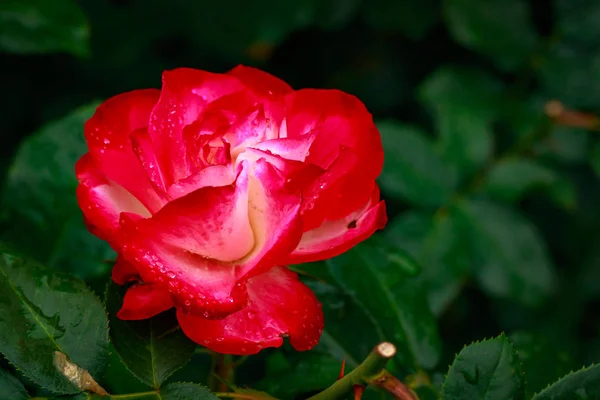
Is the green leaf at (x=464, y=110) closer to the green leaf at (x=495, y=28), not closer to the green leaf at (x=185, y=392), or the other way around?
the green leaf at (x=495, y=28)

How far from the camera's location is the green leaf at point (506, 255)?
1281 mm

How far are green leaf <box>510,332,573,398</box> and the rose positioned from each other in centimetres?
36

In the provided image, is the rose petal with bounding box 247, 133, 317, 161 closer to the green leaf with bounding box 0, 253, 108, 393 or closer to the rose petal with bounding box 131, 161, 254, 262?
the rose petal with bounding box 131, 161, 254, 262

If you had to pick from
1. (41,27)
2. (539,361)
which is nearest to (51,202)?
(41,27)

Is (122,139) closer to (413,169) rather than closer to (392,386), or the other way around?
(392,386)

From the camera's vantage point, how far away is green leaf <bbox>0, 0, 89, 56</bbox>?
1.02 meters

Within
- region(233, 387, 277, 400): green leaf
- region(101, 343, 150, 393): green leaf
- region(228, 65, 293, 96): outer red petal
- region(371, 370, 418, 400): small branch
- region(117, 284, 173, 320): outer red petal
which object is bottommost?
region(101, 343, 150, 393): green leaf

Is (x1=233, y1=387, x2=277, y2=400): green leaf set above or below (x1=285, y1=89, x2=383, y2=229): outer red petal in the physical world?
below

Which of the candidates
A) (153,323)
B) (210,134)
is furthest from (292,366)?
(210,134)

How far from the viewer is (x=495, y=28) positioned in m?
1.42

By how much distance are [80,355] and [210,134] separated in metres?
0.21

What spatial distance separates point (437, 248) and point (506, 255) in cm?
14

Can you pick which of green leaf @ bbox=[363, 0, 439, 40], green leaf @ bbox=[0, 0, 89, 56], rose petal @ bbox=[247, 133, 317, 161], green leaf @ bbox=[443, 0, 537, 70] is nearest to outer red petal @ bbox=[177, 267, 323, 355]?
rose petal @ bbox=[247, 133, 317, 161]

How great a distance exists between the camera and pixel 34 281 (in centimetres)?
58
